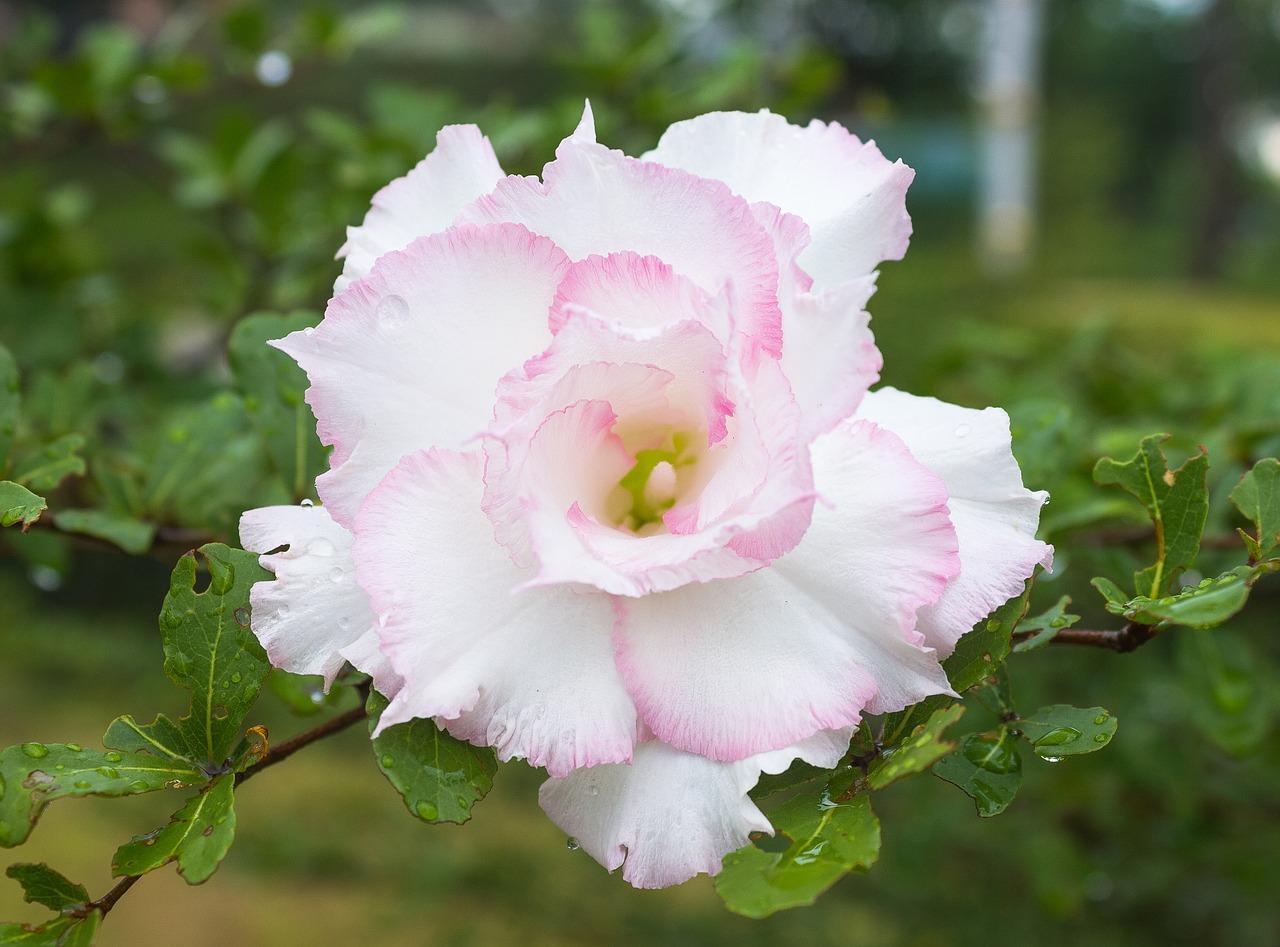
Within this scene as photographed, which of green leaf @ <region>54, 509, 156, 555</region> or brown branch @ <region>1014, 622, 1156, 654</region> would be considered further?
green leaf @ <region>54, 509, 156, 555</region>

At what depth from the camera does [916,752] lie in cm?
41

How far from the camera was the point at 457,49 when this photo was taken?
9.30m

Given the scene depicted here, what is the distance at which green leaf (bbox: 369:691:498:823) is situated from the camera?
0.44 metres

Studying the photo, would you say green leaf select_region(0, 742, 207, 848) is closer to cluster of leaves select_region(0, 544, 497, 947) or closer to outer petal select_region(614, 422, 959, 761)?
cluster of leaves select_region(0, 544, 497, 947)

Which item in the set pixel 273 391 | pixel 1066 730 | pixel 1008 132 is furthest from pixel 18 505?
pixel 1008 132

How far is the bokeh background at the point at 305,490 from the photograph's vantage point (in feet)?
2.98

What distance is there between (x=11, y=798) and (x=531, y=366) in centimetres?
26

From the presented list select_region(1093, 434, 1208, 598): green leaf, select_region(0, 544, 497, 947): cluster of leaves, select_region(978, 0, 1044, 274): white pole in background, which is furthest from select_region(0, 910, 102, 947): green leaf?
select_region(978, 0, 1044, 274): white pole in background

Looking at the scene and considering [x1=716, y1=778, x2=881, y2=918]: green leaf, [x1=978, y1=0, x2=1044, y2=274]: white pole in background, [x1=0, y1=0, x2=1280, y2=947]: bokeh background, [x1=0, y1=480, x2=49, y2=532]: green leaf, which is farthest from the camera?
[x1=978, y1=0, x2=1044, y2=274]: white pole in background

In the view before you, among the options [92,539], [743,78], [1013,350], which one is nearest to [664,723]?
[92,539]

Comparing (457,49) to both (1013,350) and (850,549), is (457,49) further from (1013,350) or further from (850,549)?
(850,549)

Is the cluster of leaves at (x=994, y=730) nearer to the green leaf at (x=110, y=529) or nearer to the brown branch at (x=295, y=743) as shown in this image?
the brown branch at (x=295, y=743)

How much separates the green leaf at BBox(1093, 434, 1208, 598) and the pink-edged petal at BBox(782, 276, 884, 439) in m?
0.18

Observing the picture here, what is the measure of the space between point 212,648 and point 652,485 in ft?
0.66
